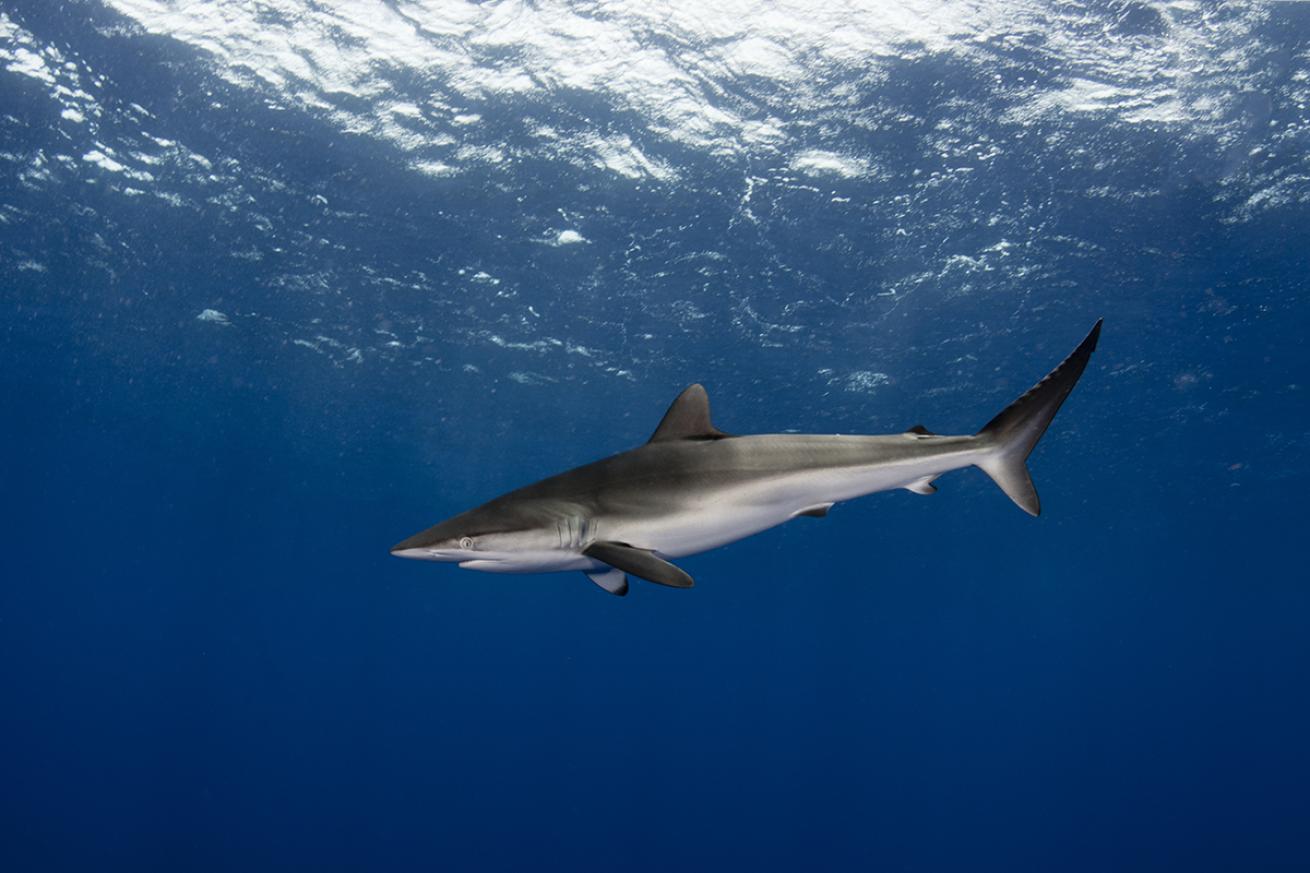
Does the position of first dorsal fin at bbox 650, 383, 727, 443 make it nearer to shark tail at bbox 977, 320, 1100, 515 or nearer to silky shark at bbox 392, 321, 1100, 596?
silky shark at bbox 392, 321, 1100, 596

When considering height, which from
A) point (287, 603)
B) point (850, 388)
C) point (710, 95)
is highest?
point (710, 95)

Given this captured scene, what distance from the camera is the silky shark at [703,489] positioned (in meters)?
3.55

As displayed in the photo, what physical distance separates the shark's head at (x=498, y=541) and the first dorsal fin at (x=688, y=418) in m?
0.76

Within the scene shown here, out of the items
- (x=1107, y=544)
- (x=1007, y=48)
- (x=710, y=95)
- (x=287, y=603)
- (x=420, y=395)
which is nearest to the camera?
(x=1007, y=48)

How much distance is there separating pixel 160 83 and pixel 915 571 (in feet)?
173

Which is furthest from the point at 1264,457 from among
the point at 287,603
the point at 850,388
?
the point at 287,603

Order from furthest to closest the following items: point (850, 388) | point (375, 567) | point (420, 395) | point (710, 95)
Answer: point (375, 567) → point (420, 395) → point (850, 388) → point (710, 95)

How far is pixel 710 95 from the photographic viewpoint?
12258mm

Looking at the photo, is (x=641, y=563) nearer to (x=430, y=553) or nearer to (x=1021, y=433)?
(x=430, y=553)

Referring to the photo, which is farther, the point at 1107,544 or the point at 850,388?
the point at 1107,544

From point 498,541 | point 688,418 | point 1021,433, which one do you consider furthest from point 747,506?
point 1021,433

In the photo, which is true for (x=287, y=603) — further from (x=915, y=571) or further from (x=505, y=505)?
(x=505, y=505)

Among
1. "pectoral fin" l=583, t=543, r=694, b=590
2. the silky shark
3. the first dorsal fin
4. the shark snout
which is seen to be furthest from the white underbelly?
the shark snout

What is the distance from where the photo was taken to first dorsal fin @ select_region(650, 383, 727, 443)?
4.03m
